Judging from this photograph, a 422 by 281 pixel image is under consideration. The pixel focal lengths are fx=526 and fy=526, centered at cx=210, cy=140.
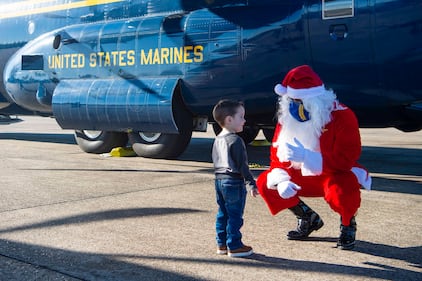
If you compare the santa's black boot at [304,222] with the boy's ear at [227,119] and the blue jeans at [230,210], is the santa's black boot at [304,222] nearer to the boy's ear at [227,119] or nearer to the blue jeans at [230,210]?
the blue jeans at [230,210]

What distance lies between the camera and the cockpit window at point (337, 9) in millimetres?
7121

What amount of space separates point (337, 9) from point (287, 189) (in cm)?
401

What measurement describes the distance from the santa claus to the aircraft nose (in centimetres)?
735

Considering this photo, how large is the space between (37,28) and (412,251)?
9.73 metres

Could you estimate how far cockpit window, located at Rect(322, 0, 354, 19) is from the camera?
712 centimetres

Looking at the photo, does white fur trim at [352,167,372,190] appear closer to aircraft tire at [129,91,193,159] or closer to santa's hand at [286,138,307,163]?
santa's hand at [286,138,307,163]

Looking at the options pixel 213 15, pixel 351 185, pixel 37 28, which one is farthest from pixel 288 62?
pixel 37 28

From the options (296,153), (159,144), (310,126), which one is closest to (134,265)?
(296,153)

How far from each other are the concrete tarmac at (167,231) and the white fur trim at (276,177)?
1.70ft

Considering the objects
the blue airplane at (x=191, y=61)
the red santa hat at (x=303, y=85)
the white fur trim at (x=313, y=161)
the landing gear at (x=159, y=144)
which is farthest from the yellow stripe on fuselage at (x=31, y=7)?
the white fur trim at (x=313, y=161)

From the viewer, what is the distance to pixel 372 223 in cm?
502

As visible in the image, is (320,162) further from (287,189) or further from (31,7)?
(31,7)

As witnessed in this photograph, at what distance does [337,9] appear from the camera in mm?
7215

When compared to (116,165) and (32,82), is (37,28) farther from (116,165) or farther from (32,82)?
(116,165)
